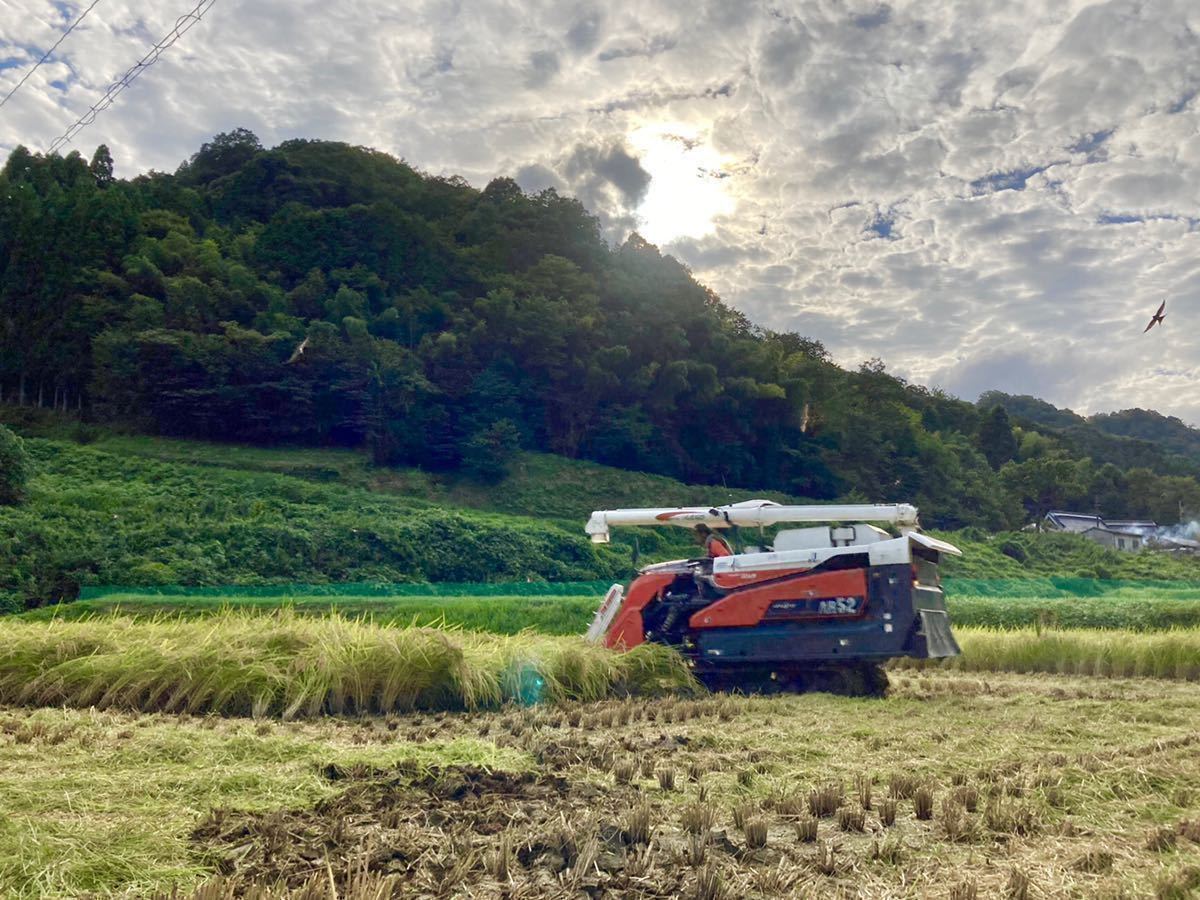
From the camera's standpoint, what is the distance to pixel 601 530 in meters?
9.80

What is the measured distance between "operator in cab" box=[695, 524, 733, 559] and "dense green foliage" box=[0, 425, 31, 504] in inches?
679

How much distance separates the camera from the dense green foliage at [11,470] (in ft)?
64.4

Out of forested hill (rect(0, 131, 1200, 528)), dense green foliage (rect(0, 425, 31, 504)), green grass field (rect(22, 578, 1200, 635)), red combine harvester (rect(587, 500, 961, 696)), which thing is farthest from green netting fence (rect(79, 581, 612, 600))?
forested hill (rect(0, 131, 1200, 528))

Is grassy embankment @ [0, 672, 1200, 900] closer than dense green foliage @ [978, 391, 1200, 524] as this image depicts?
Yes

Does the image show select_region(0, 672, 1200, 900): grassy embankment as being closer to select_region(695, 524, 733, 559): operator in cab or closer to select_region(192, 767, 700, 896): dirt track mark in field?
select_region(192, 767, 700, 896): dirt track mark in field

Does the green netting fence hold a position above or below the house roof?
below

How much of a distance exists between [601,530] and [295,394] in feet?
85.0

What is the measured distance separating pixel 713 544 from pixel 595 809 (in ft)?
18.8

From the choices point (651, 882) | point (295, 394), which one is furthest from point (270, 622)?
point (295, 394)

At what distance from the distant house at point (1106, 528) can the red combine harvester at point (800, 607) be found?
41.3m

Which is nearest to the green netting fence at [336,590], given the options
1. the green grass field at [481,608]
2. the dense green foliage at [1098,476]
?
the green grass field at [481,608]

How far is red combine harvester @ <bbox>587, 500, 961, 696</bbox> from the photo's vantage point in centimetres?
804

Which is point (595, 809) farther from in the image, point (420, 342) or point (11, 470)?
point (420, 342)

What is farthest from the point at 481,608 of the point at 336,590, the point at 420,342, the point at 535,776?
the point at 420,342
